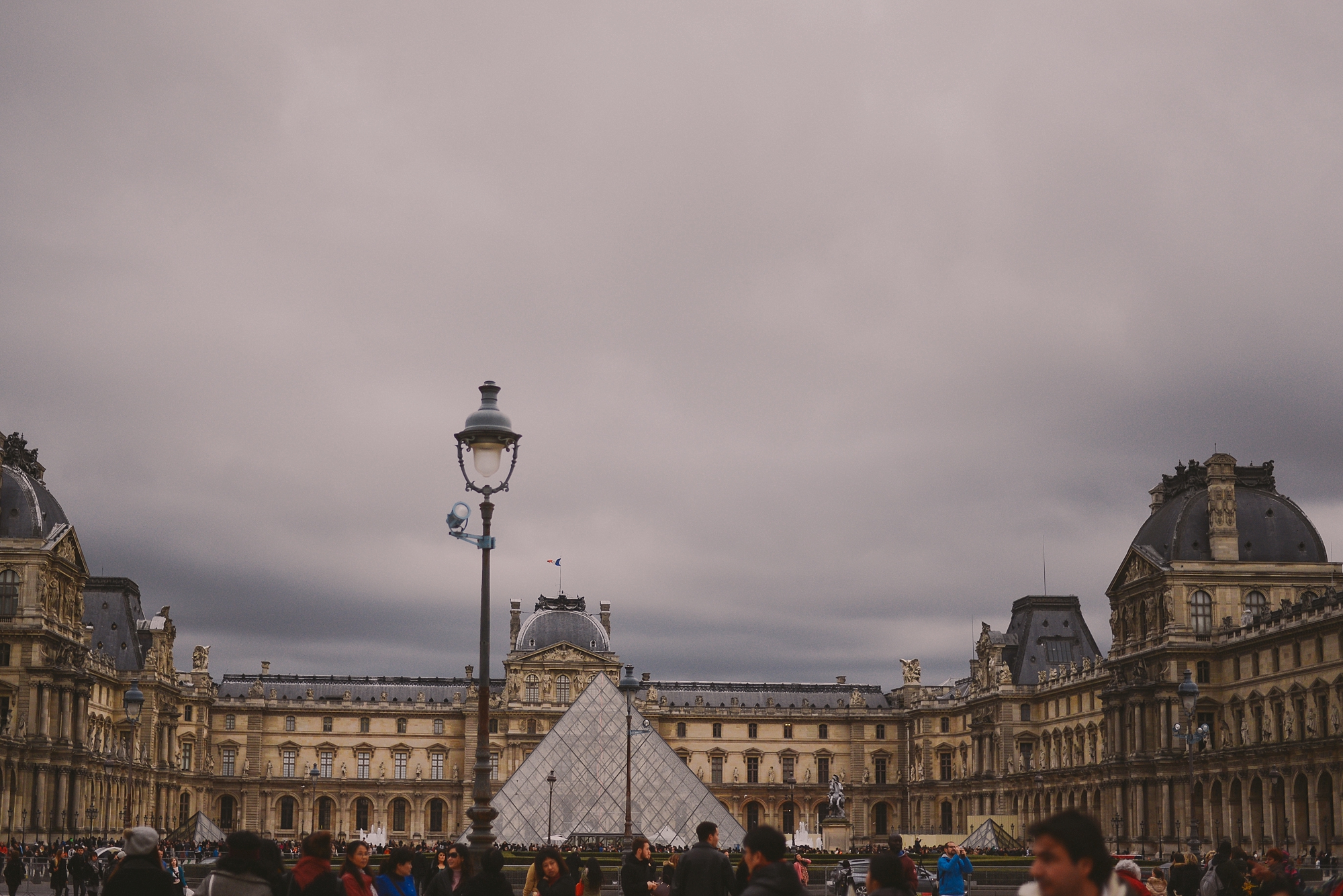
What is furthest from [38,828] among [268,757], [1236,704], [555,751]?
[1236,704]

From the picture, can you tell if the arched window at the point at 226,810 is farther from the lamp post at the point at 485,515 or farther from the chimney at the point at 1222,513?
the lamp post at the point at 485,515

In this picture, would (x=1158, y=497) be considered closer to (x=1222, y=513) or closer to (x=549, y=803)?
(x=1222, y=513)

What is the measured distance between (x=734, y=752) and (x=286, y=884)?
83.6m

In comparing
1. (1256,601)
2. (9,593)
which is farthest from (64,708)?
(1256,601)

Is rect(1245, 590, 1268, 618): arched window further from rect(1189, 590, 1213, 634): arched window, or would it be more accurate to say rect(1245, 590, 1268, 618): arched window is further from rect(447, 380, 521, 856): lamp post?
rect(447, 380, 521, 856): lamp post

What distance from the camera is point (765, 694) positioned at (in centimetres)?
9475

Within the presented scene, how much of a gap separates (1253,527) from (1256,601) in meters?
2.74

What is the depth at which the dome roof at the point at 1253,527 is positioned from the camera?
56781mm

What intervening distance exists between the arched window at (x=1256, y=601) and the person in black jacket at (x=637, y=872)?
49.2m

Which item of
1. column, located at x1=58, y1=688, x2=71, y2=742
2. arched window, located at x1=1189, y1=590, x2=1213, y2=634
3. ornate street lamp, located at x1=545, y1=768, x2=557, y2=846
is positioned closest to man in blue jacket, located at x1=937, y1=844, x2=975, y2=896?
ornate street lamp, located at x1=545, y1=768, x2=557, y2=846

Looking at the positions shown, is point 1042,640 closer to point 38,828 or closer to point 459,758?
point 459,758

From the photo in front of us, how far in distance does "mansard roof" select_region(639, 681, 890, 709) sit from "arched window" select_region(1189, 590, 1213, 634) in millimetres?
37657

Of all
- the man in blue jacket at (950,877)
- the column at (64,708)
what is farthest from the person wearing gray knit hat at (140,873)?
the column at (64,708)

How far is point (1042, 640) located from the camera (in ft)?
255
